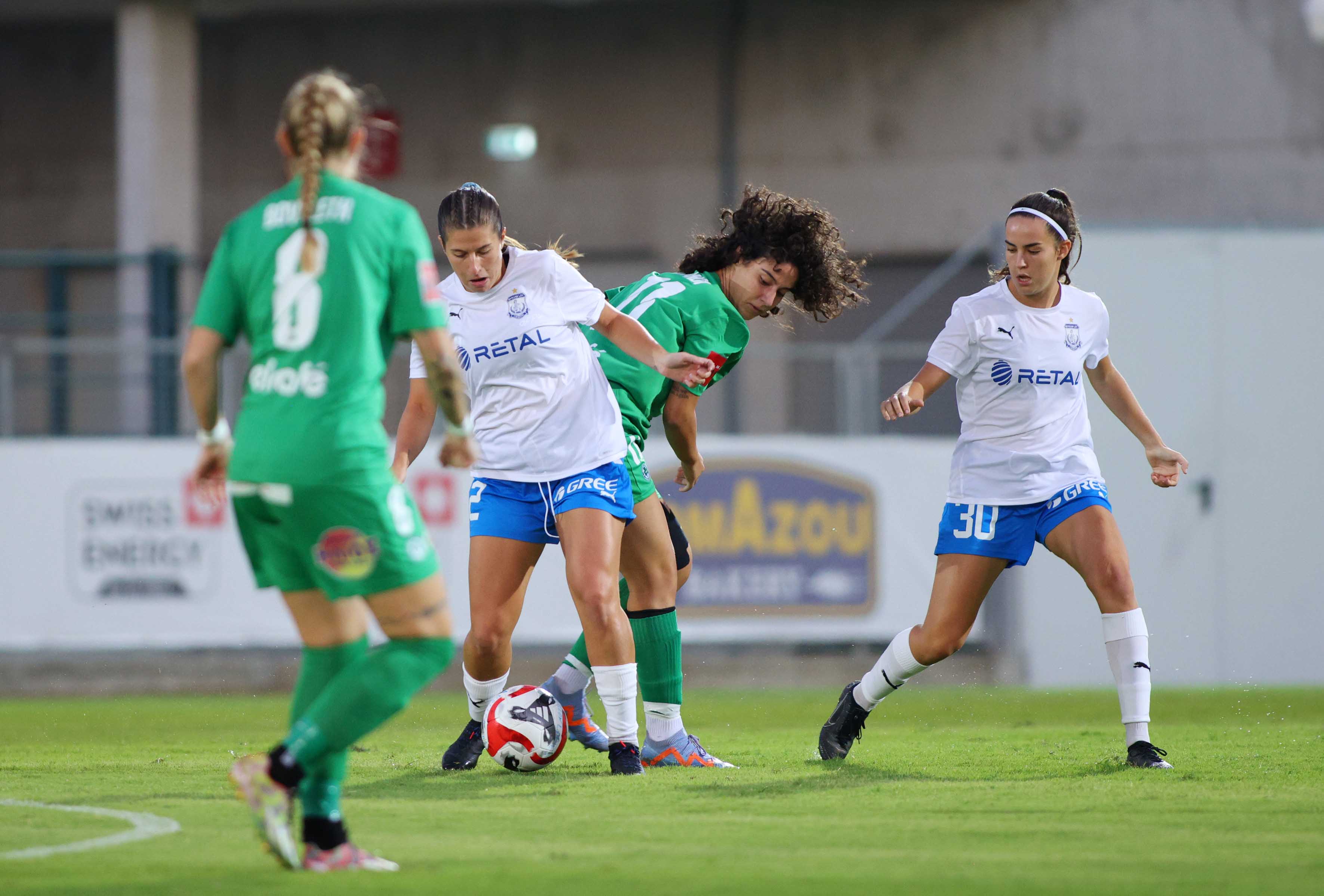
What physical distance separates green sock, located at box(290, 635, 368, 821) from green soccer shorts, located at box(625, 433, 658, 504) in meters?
2.18

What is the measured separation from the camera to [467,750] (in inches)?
252

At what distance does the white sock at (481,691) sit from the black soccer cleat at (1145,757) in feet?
8.35

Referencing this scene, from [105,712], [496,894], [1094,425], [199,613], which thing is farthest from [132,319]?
[496,894]

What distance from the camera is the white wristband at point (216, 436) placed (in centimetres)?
398

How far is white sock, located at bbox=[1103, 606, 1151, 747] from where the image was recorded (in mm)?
6250

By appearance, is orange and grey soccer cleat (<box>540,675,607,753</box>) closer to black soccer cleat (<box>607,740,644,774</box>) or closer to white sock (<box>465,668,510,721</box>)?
white sock (<box>465,668,510,721</box>)

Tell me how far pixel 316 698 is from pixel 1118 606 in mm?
3518

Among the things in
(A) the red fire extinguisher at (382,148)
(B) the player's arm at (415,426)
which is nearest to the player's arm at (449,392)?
(B) the player's arm at (415,426)

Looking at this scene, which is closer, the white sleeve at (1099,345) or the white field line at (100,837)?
the white field line at (100,837)

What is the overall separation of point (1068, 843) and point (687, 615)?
8002mm

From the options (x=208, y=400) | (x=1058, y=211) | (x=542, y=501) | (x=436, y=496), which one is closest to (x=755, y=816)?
(x=542, y=501)

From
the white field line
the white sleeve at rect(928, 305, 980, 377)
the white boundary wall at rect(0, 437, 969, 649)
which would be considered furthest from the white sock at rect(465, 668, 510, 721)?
the white boundary wall at rect(0, 437, 969, 649)

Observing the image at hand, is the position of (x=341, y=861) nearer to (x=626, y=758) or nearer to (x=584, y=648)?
(x=626, y=758)

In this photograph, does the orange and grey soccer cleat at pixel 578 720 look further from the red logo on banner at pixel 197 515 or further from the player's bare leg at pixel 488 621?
the red logo on banner at pixel 197 515
